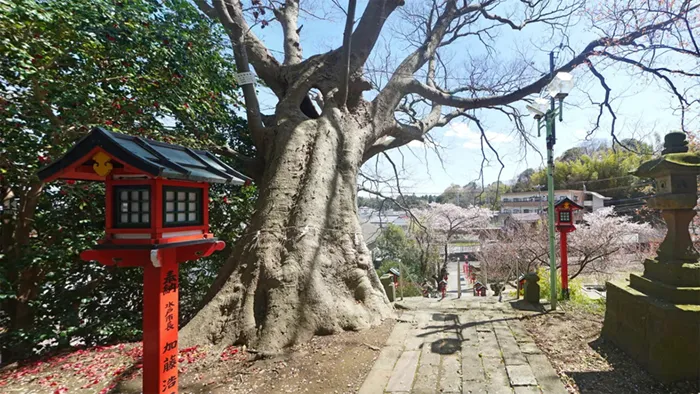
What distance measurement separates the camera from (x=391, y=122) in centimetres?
749

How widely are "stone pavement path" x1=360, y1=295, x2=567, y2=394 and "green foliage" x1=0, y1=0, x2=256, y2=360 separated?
167 inches

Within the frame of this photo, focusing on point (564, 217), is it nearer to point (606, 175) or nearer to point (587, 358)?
point (587, 358)

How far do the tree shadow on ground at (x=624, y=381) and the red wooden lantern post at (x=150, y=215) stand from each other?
411 centimetres

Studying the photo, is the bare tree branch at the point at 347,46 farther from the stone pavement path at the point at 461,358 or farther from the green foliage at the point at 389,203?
the stone pavement path at the point at 461,358

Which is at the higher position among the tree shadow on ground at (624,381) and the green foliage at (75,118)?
the green foliage at (75,118)

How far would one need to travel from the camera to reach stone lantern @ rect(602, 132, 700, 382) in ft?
10.8

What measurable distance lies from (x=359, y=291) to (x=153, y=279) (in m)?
3.19

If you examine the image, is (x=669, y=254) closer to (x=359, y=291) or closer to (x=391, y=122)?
(x=359, y=291)

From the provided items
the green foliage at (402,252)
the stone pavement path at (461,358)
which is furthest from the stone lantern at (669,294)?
the green foliage at (402,252)

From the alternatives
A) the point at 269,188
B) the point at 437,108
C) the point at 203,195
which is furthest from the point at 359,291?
the point at 437,108

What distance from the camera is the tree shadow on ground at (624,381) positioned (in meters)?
3.22

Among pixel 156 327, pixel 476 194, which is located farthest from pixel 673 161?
pixel 476 194

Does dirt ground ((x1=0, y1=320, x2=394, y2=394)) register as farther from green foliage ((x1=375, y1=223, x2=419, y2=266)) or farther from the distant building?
the distant building

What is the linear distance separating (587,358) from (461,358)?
60.9 inches
